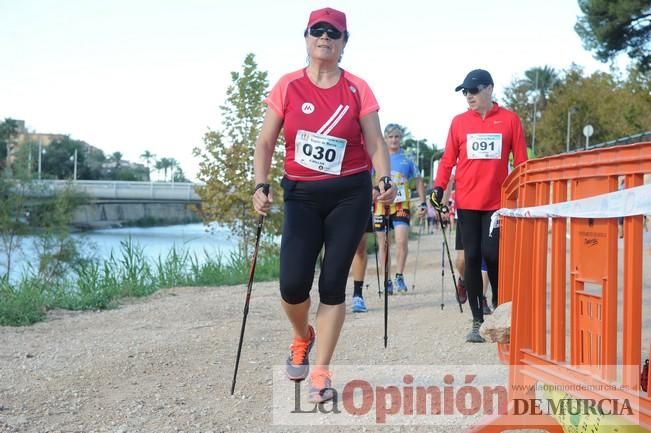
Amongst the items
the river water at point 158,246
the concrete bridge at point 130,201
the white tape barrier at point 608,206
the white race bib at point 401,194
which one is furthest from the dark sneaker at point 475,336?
the concrete bridge at point 130,201

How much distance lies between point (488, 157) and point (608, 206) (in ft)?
12.8

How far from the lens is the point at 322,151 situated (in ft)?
15.8

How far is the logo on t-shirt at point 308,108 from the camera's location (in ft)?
16.0

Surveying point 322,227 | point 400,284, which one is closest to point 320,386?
point 322,227

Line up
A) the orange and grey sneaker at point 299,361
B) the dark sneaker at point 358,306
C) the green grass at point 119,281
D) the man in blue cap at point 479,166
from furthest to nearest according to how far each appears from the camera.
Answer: the green grass at point 119,281, the dark sneaker at point 358,306, the man in blue cap at point 479,166, the orange and grey sneaker at point 299,361

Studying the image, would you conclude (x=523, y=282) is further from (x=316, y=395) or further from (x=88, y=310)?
(x=88, y=310)

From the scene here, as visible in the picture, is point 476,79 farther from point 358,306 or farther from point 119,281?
point 119,281

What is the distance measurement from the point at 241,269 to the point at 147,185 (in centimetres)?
5061

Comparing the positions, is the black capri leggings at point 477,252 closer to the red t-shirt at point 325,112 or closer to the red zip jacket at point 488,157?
the red zip jacket at point 488,157

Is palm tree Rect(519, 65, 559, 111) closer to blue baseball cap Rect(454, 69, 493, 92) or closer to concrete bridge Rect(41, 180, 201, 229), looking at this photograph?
concrete bridge Rect(41, 180, 201, 229)

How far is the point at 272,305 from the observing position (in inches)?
389

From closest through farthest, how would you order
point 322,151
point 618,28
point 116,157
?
point 322,151 → point 618,28 → point 116,157

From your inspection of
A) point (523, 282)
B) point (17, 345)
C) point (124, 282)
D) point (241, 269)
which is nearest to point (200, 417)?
point (523, 282)

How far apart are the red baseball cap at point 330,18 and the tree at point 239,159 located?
549 inches
